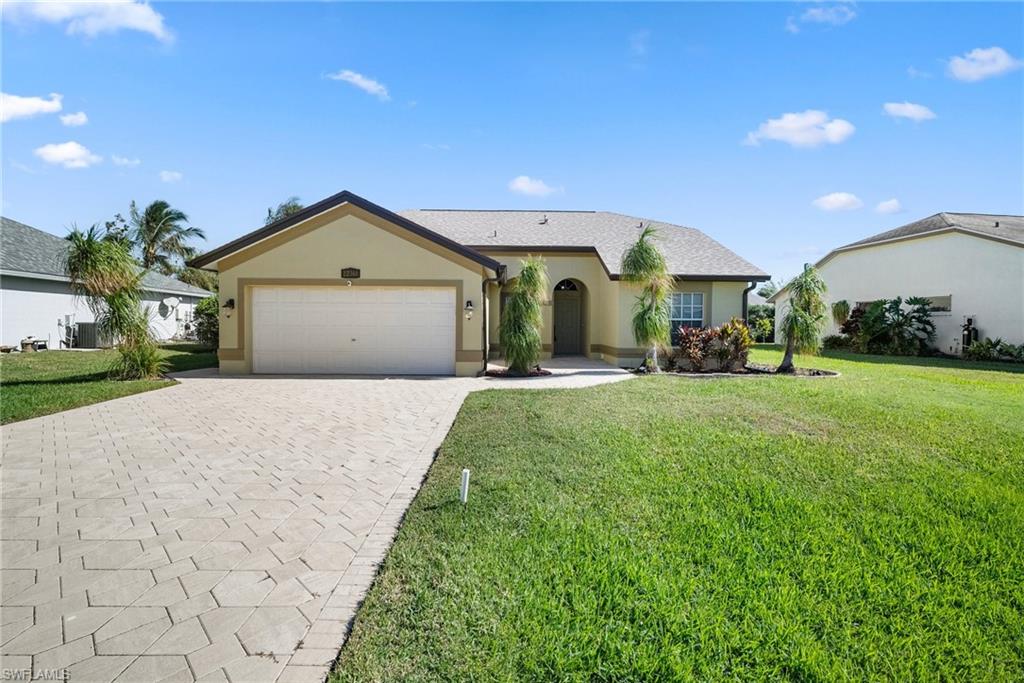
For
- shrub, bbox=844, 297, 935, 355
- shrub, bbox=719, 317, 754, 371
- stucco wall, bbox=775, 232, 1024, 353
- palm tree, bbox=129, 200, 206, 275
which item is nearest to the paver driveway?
shrub, bbox=719, 317, 754, 371

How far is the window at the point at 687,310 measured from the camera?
16719 mm

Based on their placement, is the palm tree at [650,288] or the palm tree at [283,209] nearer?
the palm tree at [650,288]

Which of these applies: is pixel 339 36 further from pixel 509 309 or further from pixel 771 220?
pixel 771 220

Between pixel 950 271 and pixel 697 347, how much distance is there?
48.3 feet

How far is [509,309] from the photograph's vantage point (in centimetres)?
1372

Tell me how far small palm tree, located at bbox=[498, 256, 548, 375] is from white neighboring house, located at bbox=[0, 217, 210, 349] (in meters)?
13.4

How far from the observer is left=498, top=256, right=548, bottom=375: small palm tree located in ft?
44.0

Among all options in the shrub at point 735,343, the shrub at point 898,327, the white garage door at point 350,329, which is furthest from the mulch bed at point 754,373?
the shrub at point 898,327

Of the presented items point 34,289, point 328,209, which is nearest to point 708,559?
point 328,209

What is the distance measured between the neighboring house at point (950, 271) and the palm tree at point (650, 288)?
8048 millimetres

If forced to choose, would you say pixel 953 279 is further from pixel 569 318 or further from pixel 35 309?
pixel 35 309

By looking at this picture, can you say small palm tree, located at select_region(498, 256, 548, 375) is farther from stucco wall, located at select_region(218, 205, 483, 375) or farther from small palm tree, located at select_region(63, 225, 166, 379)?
small palm tree, located at select_region(63, 225, 166, 379)

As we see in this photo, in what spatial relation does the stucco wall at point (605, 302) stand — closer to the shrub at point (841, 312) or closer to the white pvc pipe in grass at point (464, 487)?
the shrub at point (841, 312)

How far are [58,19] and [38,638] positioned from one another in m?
12.4
